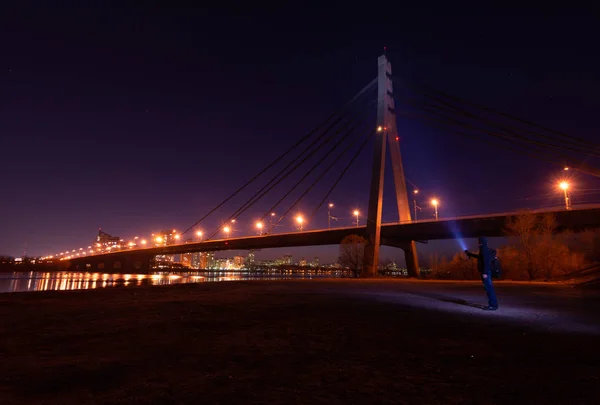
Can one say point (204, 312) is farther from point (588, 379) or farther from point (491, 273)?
point (491, 273)

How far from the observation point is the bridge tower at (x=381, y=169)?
34.6 m

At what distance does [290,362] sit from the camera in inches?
134

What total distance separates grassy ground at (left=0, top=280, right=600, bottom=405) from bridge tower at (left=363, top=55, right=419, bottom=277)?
1145 inches

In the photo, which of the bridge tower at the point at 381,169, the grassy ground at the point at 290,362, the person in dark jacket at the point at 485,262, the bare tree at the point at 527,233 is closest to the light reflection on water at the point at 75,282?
the bridge tower at the point at 381,169

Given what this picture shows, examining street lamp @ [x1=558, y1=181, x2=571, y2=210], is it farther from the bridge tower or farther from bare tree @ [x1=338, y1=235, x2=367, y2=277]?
bare tree @ [x1=338, y1=235, x2=367, y2=277]

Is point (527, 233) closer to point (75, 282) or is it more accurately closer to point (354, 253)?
point (354, 253)

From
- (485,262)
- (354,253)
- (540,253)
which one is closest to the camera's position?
(485,262)

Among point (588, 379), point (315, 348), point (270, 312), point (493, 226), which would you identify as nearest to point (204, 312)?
point (270, 312)

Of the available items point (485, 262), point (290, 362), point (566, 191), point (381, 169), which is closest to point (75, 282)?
point (381, 169)

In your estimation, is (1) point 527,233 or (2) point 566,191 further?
(2) point 566,191

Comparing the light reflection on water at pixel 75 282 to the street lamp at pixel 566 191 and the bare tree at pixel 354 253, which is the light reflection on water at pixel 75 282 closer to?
the bare tree at pixel 354 253

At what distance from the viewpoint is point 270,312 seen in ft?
23.7

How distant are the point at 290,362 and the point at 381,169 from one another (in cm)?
3228

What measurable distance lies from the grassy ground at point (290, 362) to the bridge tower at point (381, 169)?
29.1m
